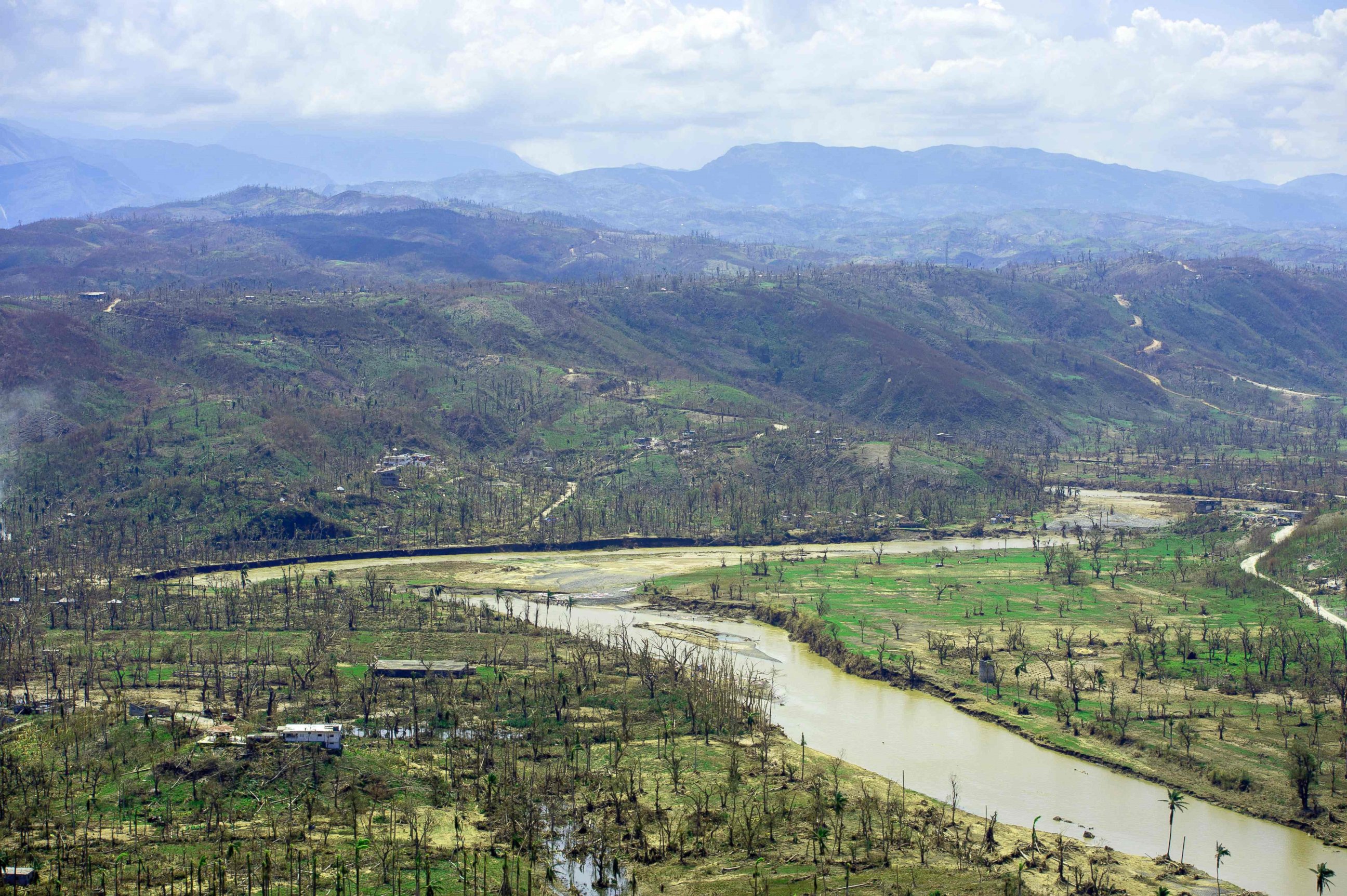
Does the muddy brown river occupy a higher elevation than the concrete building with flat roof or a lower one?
lower

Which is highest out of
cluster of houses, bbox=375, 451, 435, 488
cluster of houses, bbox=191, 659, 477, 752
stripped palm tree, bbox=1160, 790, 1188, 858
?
A: cluster of houses, bbox=375, 451, 435, 488

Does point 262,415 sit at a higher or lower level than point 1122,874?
higher

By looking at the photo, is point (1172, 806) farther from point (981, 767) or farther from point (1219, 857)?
point (981, 767)

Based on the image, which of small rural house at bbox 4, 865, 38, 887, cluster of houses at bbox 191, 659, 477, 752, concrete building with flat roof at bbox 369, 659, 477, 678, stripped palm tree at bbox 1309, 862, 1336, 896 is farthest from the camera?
concrete building with flat roof at bbox 369, 659, 477, 678

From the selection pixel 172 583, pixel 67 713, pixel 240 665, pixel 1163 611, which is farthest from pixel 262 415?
pixel 1163 611

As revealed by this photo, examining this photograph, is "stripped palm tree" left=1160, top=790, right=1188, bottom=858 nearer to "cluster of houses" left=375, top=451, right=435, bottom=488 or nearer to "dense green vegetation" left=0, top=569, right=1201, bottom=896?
"dense green vegetation" left=0, top=569, right=1201, bottom=896

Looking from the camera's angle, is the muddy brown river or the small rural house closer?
the small rural house

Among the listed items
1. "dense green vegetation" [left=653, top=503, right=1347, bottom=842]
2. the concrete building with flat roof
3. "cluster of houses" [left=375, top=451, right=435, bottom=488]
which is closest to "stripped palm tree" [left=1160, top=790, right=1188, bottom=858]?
"dense green vegetation" [left=653, top=503, right=1347, bottom=842]

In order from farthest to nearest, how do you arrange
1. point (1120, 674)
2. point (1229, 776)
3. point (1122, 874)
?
point (1120, 674)
point (1229, 776)
point (1122, 874)

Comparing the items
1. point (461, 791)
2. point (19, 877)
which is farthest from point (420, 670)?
point (19, 877)

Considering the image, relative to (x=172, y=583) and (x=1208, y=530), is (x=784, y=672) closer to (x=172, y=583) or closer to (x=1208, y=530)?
(x=172, y=583)
